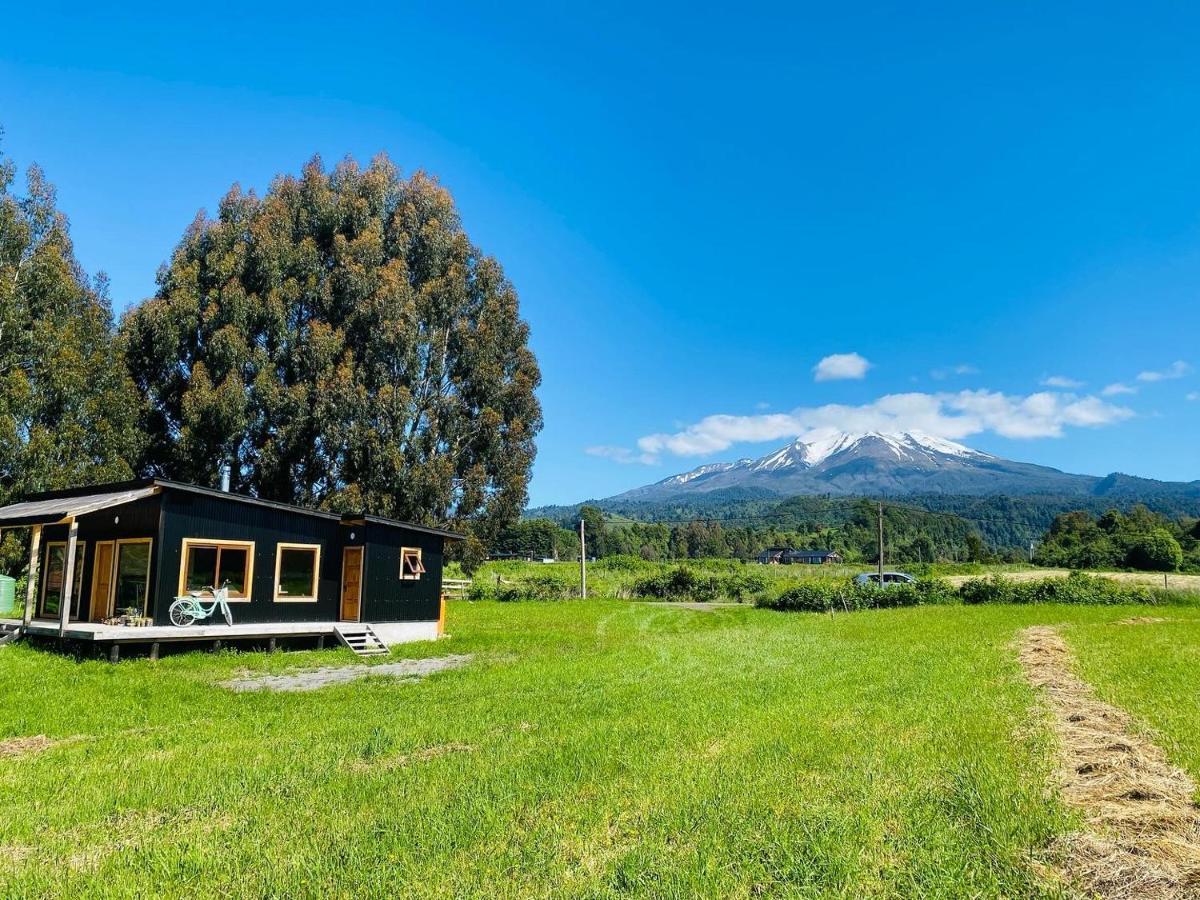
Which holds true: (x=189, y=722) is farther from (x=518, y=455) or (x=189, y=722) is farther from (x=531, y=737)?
(x=518, y=455)

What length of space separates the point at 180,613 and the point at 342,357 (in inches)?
545

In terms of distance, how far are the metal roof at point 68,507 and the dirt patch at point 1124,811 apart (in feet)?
49.4

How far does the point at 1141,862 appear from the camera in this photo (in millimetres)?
3969

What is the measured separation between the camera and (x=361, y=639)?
1727cm

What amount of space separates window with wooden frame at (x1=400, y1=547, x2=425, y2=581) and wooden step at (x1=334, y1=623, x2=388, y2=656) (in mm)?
1688

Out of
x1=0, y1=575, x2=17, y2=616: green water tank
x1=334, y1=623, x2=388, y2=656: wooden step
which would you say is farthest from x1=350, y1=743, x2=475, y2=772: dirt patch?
x1=0, y1=575, x2=17, y2=616: green water tank

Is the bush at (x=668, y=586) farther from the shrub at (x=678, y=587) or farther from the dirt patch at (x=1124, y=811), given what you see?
the dirt patch at (x=1124, y=811)

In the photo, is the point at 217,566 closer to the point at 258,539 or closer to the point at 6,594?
the point at 258,539

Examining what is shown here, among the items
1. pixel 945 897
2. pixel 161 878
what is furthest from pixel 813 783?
pixel 161 878

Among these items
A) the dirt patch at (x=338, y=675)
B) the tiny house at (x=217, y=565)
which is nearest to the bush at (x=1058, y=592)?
the tiny house at (x=217, y=565)

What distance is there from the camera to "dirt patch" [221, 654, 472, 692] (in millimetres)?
11672

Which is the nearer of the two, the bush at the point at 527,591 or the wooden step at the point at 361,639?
the wooden step at the point at 361,639

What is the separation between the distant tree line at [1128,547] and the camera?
202ft

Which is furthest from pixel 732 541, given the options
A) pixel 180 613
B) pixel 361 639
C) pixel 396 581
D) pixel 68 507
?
pixel 68 507
